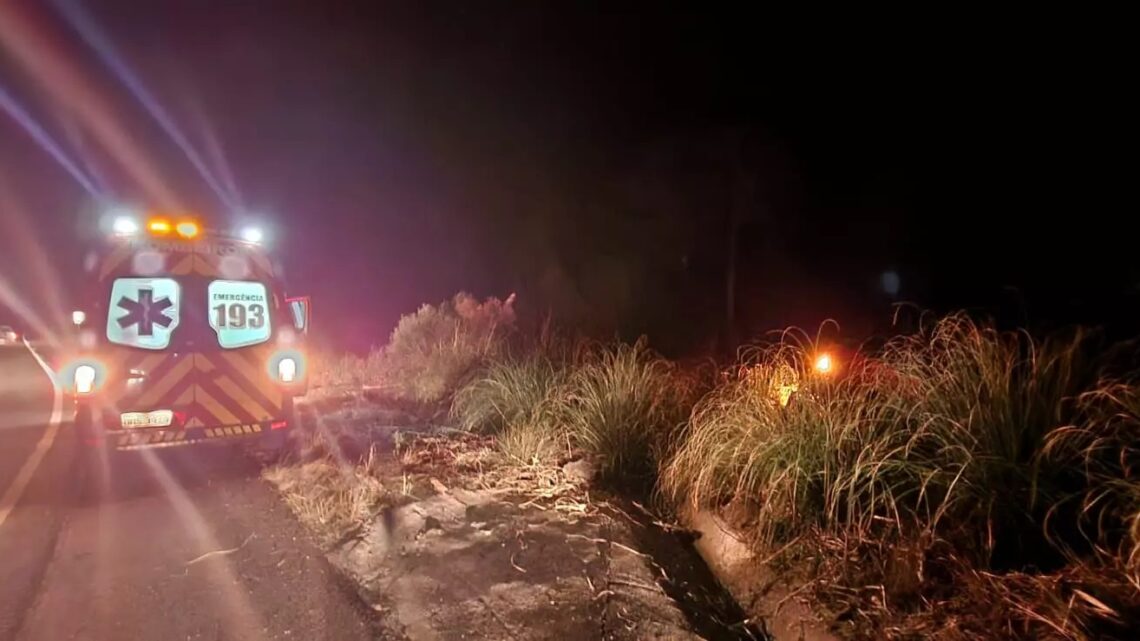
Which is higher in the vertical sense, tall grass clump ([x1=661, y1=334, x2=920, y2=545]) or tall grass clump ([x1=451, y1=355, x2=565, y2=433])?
tall grass clump ([x1=451, y1=355, x2=565, y2=433])

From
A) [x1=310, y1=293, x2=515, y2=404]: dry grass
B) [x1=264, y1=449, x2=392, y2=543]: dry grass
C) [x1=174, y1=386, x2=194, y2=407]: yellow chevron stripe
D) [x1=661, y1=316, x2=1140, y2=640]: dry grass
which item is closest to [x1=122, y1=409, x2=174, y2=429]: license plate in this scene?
[x1=174, y1=386, x2=194, y2=407]: yellow chevron stripe

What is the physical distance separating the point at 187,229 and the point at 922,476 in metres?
6.96

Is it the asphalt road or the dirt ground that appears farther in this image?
the asphalt road

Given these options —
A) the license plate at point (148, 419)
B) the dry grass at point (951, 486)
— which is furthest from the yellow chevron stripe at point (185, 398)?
the dry grass at point (951, 486)

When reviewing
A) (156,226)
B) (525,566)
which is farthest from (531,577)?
(156,226)

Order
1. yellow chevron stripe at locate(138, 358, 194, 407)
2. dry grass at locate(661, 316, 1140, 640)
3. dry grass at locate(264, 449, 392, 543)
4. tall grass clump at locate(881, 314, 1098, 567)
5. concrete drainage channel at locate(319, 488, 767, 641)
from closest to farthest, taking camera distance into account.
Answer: dry grass at locate(661, 316, 1140, 640) → tall grass clump at locate(881, 314, 1098, 567) → concrete drainage channel at locate(319, 488, 767, 641) → dry grass at locate(264, 449, 392, 543) → yellow chevron stripe at locate(138, 358, 194, 407)

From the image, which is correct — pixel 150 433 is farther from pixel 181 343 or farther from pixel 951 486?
pixel 951 486

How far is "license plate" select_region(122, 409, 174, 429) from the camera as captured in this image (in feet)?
24.2

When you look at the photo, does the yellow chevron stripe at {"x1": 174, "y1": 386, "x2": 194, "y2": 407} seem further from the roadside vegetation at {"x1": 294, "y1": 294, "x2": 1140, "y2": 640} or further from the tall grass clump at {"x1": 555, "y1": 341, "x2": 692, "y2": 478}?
the tall grass clump at {"x1": 555, "y1": 341, "x2": 692, "y2": 478}

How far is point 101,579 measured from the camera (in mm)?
5199

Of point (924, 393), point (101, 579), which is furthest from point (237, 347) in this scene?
point (924, 393)

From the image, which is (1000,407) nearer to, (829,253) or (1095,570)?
(1095,570)

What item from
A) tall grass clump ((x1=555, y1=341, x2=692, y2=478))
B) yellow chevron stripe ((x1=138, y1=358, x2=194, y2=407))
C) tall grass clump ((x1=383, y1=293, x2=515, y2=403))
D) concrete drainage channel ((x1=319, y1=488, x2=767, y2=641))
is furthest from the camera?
tall grass clump ((x1=383, y1=293, x2=515, y2=403))

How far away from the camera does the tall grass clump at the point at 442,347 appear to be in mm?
11312
